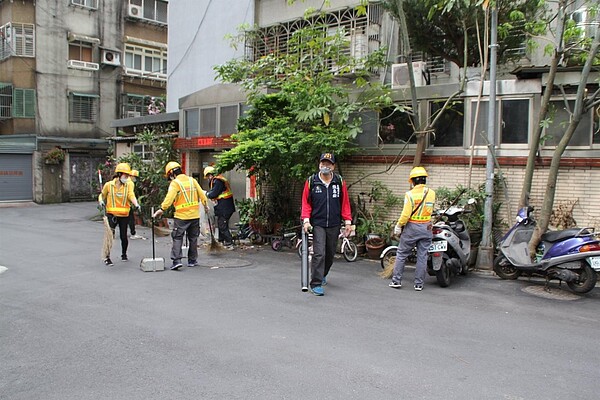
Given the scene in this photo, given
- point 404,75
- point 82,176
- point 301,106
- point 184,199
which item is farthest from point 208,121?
point 82,176

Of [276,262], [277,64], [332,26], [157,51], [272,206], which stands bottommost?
[276,262]

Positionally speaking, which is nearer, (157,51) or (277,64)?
(277,64)

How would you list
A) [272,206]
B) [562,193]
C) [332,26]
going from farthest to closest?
1. [332,26]
2. [272,206]
3. [562,193]

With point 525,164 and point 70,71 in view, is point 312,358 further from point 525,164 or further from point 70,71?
point 70,71

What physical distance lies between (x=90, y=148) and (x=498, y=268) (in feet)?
73.9

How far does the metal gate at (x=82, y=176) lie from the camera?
25.7 m

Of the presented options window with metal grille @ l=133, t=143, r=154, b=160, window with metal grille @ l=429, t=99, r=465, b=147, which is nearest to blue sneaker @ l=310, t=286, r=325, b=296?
window with metal grille @ l=429, t=99, r=465, b=147

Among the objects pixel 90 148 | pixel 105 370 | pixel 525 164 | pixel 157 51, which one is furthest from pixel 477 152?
pixel 157 51

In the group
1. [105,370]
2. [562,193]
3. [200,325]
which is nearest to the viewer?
[105,370]

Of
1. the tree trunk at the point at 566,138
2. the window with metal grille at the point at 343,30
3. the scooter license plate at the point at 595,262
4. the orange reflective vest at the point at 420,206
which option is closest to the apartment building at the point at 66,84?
the window with metal grille at the point at 343,30

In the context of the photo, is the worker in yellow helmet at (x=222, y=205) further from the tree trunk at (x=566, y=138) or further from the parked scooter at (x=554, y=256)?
the tree trunk at (x=566, y=138)

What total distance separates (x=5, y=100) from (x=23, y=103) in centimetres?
81

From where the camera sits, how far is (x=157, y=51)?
28.9 m

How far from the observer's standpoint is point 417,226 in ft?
25.5
